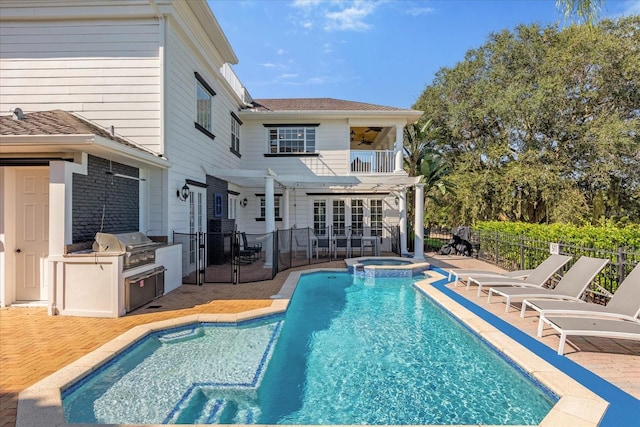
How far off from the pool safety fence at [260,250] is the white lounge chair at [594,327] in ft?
24.0

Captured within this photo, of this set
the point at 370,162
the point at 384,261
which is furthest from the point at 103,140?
the point at 370,162

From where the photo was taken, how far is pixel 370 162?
52.1 feet

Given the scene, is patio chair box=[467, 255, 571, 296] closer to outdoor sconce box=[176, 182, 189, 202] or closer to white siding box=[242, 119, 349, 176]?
outdoor sconce box=[176, 182, 189, 202]

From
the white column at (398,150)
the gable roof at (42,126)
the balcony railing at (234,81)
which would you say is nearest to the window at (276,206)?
the balcony railing at (234,81)

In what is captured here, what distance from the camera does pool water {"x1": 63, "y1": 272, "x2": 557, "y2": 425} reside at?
3637 millimetres

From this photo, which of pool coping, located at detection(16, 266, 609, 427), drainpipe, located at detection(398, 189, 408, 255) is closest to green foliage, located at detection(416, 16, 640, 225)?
drainpipe, located at detection(398, 189, 408, 255)

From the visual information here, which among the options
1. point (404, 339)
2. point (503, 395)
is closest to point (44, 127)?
point (404, 339)

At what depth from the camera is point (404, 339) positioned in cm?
593

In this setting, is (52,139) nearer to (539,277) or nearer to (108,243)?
(108,243)

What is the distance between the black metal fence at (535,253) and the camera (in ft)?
21.6

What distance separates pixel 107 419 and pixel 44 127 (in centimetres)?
609

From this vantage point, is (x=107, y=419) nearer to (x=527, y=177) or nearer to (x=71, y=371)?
(x=71, y=371)

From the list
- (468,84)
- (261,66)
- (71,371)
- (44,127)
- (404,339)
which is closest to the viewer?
(71,371)

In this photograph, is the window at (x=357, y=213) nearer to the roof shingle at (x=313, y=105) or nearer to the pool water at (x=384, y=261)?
the pool water at (x=384, y=261)
